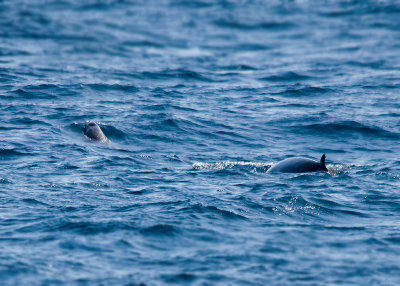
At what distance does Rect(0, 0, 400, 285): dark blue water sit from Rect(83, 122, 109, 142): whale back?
1.58 feet

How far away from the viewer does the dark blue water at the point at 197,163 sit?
14.7 meters

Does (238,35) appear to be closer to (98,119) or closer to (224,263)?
(98,119)

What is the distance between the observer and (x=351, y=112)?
98.8ft

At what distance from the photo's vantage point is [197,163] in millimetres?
22844

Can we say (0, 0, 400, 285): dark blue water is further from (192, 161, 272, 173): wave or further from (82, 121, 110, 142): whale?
(82, 121, 110, 142): whale

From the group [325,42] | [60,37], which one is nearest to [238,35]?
[325,42]

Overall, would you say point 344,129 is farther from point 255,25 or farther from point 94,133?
point 255,25

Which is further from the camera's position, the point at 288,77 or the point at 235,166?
the point at 288,77

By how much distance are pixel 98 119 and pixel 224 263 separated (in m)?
14.5

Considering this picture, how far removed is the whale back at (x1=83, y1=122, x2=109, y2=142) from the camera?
1000 inches

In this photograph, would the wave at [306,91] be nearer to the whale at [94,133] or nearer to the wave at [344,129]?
the wave at [344,129]

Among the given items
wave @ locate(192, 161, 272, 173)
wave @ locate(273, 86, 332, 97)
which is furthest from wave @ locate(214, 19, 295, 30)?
wave @ locate(192, 161, 272, 173)

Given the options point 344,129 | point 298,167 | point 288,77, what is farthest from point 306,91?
point 298,167

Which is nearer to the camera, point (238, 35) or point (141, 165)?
point (141, 165)
